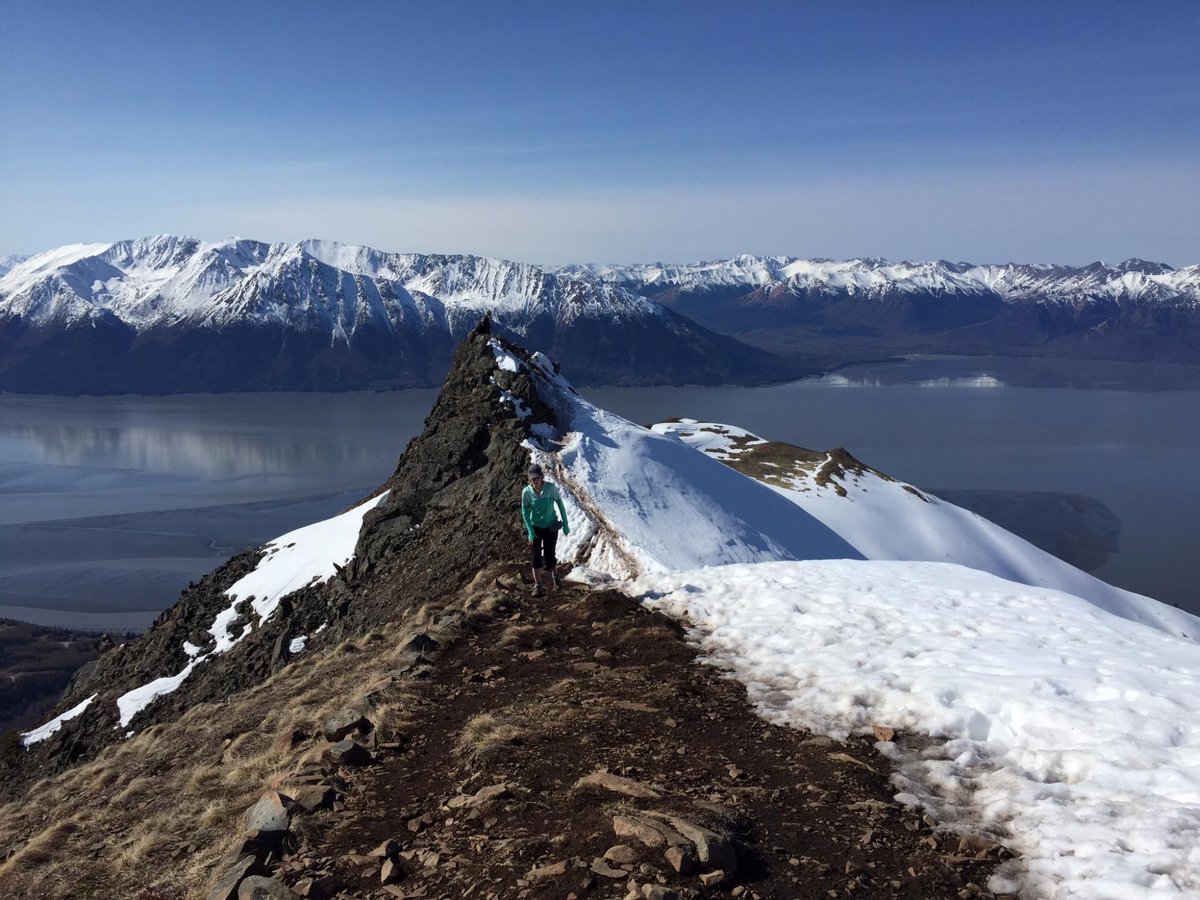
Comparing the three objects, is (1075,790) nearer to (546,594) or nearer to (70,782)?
(546,594)

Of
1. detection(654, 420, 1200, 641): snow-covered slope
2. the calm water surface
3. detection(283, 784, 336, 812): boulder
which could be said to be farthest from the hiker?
the calm water surface

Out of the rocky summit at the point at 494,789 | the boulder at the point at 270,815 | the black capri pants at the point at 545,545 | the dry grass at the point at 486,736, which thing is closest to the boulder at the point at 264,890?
the rocky summit at the point at 494,789

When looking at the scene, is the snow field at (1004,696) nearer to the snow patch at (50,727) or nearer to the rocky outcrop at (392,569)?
the rocky outcrop at (392,569)

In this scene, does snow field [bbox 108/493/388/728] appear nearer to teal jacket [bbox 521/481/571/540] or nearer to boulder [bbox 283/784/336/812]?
teal jacket [bbox 521/481/571/540]

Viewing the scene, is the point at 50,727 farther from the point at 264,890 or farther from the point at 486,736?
the point at 264,890

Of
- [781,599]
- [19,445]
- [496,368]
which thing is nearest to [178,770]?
[781,599]

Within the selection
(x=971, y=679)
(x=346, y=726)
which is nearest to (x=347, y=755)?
(x=346, y=726)
